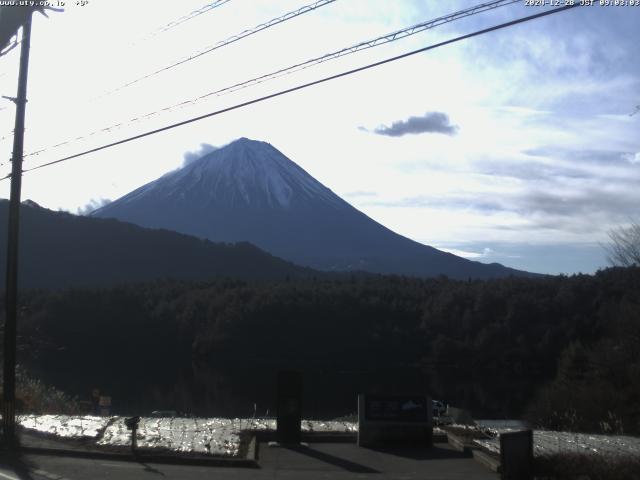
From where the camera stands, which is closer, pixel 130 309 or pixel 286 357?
pixel 286 357

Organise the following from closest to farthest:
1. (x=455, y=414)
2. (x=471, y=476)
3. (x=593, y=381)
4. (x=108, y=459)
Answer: (x=471, y=476) → (x=108, y=459) → (x=455, y=414) → (x=593, y=381)

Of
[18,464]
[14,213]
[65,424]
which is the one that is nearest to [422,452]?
[18,464]

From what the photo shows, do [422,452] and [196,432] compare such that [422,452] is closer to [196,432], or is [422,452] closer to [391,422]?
[391,422]

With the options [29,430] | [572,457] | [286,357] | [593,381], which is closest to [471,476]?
[572,457]

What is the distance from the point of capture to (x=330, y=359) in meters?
77.8

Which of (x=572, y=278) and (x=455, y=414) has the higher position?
(x=572, y=278)

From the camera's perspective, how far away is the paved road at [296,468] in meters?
11.8

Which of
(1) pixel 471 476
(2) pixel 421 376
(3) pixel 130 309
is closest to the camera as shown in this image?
(1) pixel 471 476

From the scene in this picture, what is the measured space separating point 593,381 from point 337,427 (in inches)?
900

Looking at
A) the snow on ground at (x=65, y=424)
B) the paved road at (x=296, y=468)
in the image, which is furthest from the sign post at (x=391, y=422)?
the snow on ground at (x=65, y=424)

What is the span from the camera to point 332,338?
8175cm

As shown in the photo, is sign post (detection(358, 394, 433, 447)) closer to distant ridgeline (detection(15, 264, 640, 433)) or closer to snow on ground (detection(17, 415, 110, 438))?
snow on ground (detection(17, 415, 110, 438))

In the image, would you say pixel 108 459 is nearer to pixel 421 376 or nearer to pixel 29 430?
pixel 29 430

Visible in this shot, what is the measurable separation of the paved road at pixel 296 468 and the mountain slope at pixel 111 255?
100m
